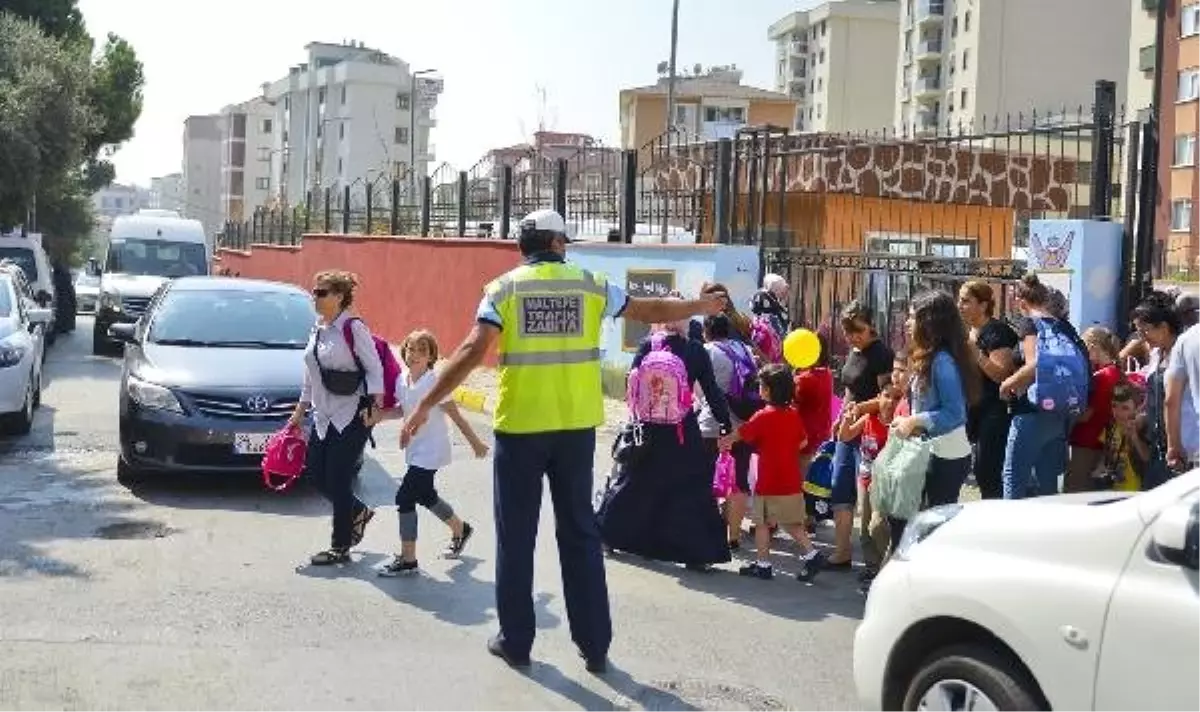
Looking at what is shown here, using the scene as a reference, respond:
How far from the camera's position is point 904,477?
7020mm

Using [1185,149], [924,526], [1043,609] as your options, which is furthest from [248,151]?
[1043,609]

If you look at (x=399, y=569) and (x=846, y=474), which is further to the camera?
(x=846, y=474)

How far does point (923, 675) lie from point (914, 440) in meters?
A: 2.68

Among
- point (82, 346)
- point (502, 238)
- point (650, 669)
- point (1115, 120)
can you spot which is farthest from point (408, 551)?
point (82, 346)

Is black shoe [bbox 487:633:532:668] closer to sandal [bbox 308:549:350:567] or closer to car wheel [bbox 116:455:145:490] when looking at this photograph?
sandal [bbox 308:549:350:567]

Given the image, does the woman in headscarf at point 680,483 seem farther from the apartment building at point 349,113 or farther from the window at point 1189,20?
the apartment building at point 349,113

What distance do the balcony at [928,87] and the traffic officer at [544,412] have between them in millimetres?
78537

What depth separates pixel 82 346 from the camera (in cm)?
2528

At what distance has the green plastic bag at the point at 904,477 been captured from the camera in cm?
701

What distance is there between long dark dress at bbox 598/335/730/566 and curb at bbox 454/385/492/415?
805 centimetres

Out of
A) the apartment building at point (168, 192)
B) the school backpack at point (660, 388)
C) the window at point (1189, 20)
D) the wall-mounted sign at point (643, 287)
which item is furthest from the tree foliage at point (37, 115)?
the apartment building at point (168, 192)

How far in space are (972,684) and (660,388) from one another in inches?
146

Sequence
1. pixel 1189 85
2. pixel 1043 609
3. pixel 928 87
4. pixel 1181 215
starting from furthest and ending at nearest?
pixel 928 87, pixel 1189 85, pixel 1181 215, pixel 1043 609

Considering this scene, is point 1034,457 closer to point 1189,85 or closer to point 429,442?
point 429,442
